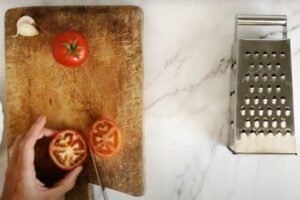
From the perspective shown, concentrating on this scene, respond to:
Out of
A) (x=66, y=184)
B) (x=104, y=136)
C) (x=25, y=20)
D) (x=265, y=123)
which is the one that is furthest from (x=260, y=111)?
(x=25, y=20)

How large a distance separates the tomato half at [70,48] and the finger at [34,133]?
140 millimetres

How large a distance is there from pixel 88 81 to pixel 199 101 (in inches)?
10.1

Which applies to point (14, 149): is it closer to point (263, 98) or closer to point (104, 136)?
point (104, 136)

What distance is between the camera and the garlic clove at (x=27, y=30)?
921 millimetres

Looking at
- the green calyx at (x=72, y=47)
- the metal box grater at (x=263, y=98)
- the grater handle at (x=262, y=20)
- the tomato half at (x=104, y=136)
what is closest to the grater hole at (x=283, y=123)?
the metal box grater at (x=263, y=98)

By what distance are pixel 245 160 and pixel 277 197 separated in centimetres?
11

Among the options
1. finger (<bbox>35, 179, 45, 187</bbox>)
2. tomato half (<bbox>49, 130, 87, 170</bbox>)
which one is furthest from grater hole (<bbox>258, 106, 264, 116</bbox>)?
finger (<bbox>35, 179, 45, 187</bbox>)

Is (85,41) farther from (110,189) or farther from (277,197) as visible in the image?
(277,197)

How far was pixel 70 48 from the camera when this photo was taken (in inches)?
35.6

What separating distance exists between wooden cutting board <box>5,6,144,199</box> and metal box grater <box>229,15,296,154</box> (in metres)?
0.22

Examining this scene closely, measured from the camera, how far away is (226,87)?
96 cm

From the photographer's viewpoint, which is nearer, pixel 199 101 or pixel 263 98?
pixel 263 98

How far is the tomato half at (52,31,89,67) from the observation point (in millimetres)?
905

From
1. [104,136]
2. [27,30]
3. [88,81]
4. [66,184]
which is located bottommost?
[66,184]
